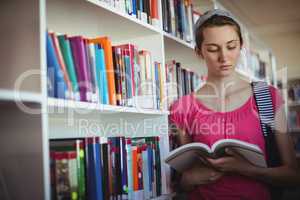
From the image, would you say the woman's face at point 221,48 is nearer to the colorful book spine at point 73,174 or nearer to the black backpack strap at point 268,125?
the black backpack strap at point 268,125

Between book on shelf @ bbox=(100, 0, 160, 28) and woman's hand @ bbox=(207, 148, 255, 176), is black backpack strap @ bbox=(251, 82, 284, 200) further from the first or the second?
book on shelf @ bbox=(100, 0, 160, 28)

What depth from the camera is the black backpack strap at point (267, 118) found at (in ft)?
3.72

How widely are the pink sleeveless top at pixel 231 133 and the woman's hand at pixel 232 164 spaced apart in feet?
0.13

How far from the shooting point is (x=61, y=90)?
0.94m

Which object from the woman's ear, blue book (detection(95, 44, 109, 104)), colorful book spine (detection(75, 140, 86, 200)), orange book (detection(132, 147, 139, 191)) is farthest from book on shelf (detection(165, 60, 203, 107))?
colorful book spine (detection(75, 140, 86, 200))

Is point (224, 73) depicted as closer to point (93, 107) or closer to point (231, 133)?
point (231, 133)

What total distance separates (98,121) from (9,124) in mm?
471

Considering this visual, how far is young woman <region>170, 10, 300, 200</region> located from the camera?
1.14 meters

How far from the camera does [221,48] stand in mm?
1200

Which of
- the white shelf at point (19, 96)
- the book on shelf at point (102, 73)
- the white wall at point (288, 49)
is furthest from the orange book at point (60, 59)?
the white wall at point (288, 49)

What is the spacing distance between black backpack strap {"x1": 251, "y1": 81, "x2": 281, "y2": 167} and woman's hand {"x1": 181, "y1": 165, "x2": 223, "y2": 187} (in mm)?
176

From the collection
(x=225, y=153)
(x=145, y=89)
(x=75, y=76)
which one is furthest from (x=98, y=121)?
(x=225, y=153)

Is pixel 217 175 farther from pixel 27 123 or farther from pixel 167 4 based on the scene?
pixel 167 4

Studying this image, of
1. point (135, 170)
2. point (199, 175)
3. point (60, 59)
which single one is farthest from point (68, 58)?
point (199, 175)
